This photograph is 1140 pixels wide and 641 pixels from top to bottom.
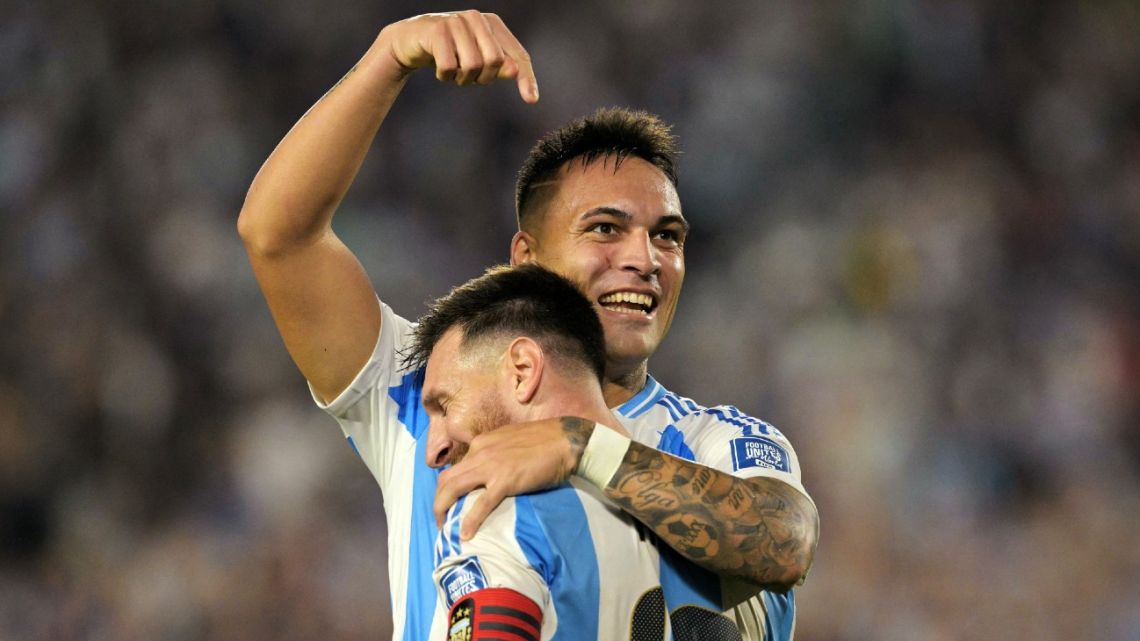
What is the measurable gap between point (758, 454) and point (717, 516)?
45 cm

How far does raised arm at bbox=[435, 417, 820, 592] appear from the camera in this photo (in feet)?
6.40

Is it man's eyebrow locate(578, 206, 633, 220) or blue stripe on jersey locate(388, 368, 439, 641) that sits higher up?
man's eyebrow locate(578, 206, 633, 220)

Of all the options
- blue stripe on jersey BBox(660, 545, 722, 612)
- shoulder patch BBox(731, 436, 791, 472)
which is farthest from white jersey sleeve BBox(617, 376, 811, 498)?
blue stripe on jersey BBox(660, 545, 722, 612)

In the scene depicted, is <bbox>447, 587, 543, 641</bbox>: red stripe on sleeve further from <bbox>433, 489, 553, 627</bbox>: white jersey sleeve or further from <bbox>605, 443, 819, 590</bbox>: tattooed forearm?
<bbox>605, 443, 819, 590</bbox>: tattooed forearm

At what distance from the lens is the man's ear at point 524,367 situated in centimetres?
214

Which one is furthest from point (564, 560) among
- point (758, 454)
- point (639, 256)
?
point (639, 256)

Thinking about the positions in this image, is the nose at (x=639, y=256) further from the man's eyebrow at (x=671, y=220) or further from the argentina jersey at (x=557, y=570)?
the argentina jersey at (x=557, y=570)

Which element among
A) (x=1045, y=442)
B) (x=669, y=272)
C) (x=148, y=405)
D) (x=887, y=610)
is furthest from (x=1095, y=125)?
(x=148, y=405)

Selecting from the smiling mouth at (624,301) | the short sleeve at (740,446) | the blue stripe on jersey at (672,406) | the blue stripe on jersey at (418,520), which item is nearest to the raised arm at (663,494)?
the short sleeve at (740,446)

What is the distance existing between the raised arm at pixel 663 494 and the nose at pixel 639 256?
86cm

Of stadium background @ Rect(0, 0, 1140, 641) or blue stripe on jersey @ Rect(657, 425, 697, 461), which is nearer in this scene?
blue stripe on jersey @ Rect(657, 425, 697, 461)

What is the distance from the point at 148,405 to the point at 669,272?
4249 millimetres

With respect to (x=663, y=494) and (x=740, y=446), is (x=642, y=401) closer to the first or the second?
(x=740, y=446)

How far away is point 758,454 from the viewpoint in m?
2.49
